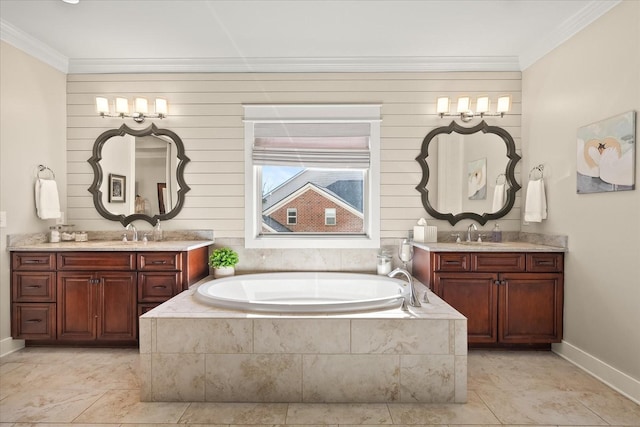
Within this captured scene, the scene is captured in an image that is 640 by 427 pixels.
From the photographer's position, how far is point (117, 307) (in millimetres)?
3355

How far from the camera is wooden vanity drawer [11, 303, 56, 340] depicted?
3338 mm

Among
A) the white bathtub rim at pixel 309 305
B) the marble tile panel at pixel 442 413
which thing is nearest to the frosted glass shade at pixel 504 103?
the white bathtub rim at pixel 309 305

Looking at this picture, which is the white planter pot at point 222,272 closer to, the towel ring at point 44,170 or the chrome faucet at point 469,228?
the towel ring at point 44,170

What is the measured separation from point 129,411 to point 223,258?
5.09ft

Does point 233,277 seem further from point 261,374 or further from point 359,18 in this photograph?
point 359,18

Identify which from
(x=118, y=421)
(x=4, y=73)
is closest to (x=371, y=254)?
(x=118, y=421)

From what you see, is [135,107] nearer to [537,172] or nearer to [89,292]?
[89,292]

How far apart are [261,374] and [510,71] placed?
3.46 m

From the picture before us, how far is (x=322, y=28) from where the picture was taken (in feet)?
10.5

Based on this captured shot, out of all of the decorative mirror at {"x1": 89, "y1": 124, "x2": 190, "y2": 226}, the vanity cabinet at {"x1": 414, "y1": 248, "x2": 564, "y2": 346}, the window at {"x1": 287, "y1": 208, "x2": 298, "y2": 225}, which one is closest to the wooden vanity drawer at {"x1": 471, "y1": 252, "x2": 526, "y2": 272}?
the vanity cabinet at {"x1": 414, "y1": 248, "x2": 564, "y2": 346}

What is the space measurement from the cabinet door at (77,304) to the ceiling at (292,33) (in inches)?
78.6

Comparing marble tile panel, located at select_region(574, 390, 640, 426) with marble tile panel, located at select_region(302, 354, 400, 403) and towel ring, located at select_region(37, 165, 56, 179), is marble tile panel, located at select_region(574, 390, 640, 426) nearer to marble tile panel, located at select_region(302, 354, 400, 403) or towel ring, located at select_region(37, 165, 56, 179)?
marble tile panel, located at select_region(302, 354, 400, 403)

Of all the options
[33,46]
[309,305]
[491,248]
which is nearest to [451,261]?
[491,248]

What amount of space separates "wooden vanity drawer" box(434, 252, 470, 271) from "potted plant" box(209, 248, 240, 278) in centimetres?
180
